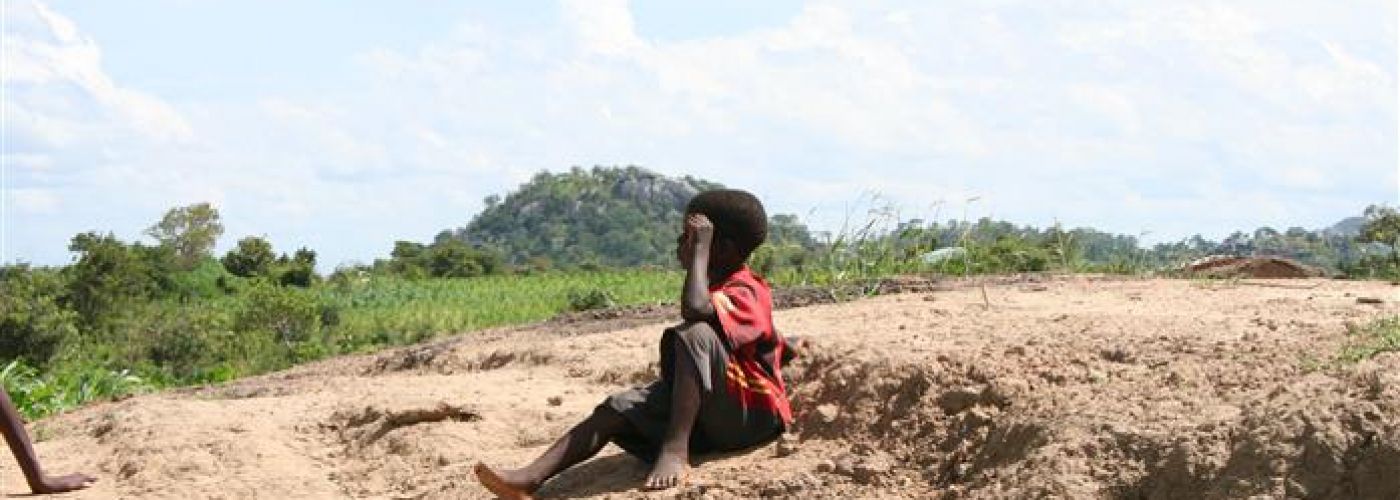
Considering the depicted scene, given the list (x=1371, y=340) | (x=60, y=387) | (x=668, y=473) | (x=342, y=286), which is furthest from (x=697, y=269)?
(x=342, y=286)

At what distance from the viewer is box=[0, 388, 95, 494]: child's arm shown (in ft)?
20.2

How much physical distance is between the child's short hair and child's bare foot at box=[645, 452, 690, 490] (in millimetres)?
739

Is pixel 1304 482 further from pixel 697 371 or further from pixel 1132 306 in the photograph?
pixel 1132 306

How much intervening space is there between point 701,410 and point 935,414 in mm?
718

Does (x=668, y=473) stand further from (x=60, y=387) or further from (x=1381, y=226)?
(x=1381, y=226)

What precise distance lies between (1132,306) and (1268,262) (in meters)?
3.34

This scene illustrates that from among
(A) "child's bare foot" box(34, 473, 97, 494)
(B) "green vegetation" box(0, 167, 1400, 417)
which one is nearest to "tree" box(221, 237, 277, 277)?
(B) "green vegetation" box(0, 167, 1400, 417)

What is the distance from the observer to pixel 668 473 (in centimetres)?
480

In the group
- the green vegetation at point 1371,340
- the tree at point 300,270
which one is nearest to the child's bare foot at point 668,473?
the green vegetation at point 1371,340

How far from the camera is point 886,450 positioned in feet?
15.8

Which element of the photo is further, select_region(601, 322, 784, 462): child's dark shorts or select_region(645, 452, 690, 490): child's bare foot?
select_region(601, 322, 784, 462): child's dark shorts

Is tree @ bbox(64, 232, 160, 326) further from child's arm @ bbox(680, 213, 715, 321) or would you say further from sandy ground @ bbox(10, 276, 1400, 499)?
child's arm @ bbox(680, 213, 715, 321)

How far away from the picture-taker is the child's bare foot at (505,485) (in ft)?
16.1

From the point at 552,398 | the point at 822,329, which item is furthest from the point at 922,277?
the point at 552,398
